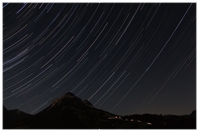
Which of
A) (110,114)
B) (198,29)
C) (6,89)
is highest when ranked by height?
(198,29)

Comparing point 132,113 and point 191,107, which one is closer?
point 191,107

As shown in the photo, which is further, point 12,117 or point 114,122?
point 114,122

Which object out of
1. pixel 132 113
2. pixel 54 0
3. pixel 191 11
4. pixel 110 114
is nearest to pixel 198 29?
pixel 191 11

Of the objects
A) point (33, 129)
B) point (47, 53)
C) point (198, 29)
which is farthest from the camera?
point (47, 53)

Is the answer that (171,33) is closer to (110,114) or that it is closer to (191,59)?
(191,59)

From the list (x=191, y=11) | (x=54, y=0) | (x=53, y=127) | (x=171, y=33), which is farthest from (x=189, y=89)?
(x=54, y=0)

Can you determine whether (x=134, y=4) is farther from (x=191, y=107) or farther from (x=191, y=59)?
(x=191, y=107)

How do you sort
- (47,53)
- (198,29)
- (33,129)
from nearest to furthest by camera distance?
(33,129) < (198,29) < (47,53)

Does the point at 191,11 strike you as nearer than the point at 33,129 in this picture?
No

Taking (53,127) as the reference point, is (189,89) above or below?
above
